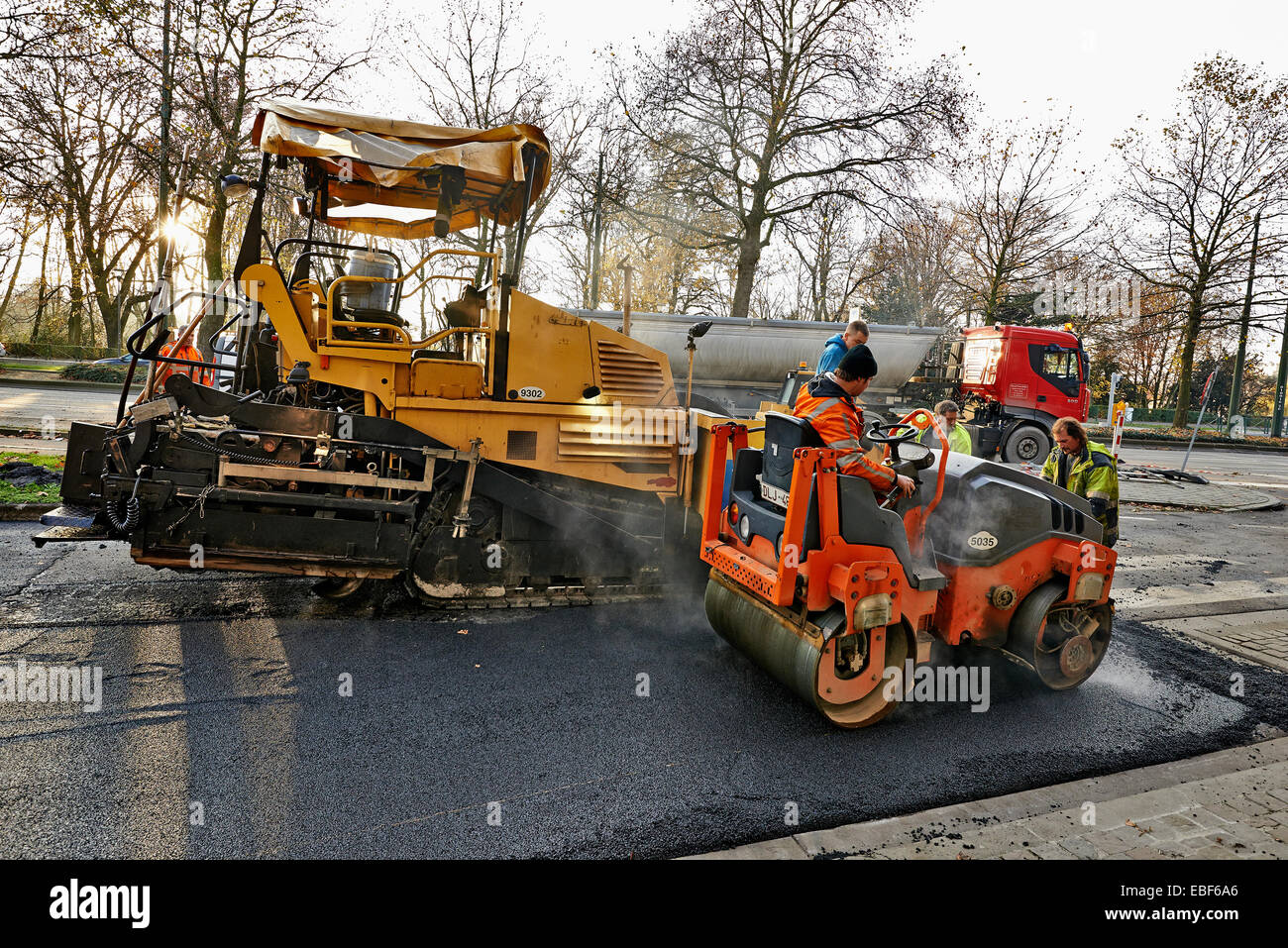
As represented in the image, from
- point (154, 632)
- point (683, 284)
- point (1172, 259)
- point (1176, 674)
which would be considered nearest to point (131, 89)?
point (154, 632)

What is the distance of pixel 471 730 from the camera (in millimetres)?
3982

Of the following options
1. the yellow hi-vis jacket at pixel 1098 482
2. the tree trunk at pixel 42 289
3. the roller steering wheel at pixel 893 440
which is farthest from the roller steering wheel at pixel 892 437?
the tree trunk at pixel 42 289

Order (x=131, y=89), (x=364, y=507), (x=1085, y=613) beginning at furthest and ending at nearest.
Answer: (x=131, y=89) → (x=364, y=507) → (x=1085, y=613)

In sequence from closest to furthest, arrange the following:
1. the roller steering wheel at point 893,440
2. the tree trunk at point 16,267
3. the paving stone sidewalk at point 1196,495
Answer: the roller steering wheel at point 893,440, the paving stone sidewalk at point 1196,495, the tree trunk at point 16,267

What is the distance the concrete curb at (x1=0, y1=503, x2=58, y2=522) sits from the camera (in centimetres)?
734

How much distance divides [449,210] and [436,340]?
1.10 metres

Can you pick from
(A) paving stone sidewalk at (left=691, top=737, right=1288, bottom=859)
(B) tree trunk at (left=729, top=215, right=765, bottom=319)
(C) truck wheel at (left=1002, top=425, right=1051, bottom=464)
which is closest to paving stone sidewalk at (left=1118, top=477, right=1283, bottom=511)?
(C) truck wheel at (left=1002, top=425, right=1051, bottom=464)

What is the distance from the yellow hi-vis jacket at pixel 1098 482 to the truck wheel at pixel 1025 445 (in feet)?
38.4

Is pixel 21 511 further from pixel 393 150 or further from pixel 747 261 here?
pixel 747 261

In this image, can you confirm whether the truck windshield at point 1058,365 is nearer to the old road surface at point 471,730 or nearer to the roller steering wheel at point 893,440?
the old road surface at point 471,730

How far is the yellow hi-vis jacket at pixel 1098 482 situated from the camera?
19.1ft

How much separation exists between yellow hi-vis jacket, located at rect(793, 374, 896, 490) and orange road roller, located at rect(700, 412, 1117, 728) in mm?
84

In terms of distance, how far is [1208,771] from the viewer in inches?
155
